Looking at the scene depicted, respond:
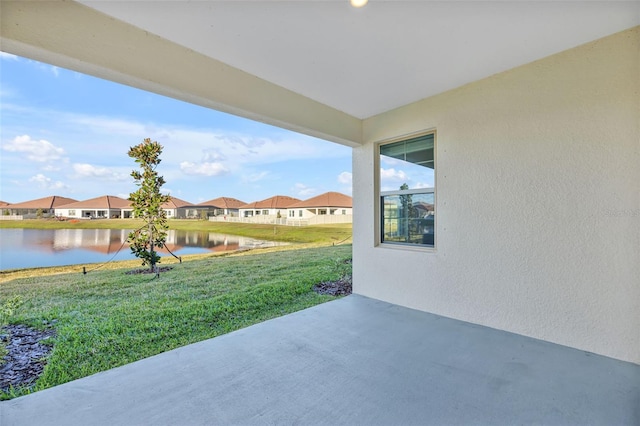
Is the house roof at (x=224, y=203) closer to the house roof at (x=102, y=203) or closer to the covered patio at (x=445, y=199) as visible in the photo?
the house roof at (x=102, y=203)

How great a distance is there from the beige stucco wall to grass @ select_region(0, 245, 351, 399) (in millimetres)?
1987

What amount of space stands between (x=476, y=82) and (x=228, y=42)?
2426mm

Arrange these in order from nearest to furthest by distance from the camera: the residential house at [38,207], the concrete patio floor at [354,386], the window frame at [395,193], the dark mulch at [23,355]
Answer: the concrete patio floor at [354,386]
the dark mulch at [23,355]
the residential house at [38,207]
the window frame at [395,193]

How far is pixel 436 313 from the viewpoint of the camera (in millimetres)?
2910

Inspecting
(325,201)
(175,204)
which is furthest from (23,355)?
(325,201)

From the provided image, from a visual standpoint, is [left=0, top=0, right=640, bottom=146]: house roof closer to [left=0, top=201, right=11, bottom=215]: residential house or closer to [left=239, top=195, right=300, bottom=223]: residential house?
[left=0, top=201, right=11, bottom=215]: residential house

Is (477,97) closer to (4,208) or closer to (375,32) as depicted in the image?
(375,32)

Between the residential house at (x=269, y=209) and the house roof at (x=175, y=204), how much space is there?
122cm

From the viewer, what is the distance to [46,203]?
3088mm

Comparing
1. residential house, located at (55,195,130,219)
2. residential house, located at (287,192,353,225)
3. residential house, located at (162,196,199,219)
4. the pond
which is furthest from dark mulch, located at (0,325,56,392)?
residential house, located at (287,192,353,225)

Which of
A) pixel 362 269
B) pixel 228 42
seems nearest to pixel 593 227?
pixel 362 269

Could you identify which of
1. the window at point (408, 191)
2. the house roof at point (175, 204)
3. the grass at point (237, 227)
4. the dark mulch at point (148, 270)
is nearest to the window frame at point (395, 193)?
the window at point (408, 191)

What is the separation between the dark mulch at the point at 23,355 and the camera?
5.95 feet

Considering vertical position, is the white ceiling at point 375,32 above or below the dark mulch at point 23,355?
above
